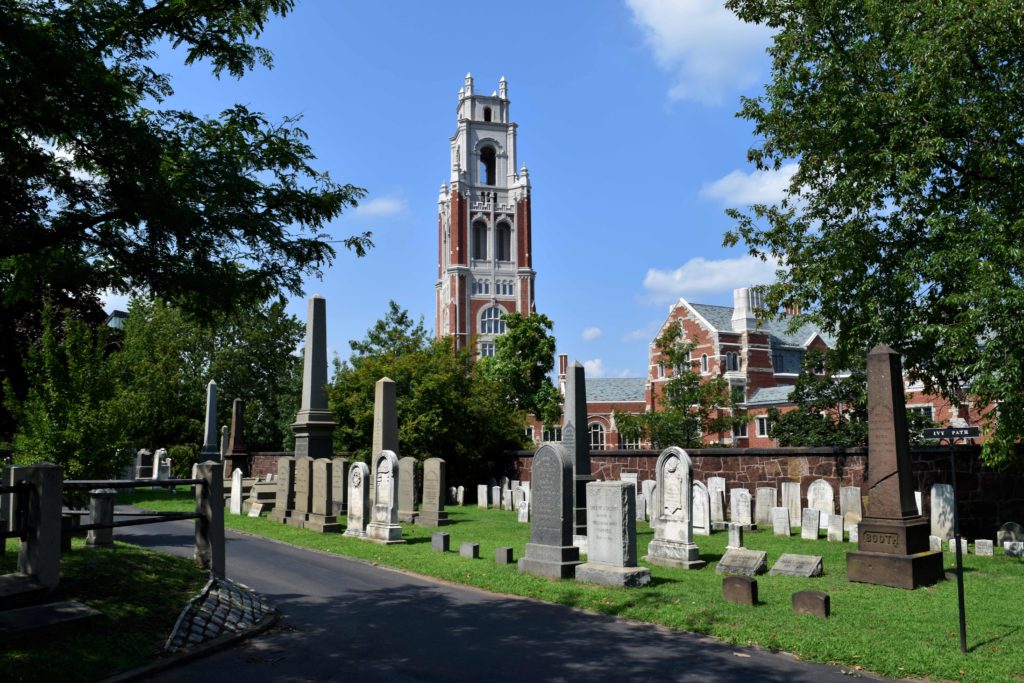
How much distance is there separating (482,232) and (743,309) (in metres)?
41.7

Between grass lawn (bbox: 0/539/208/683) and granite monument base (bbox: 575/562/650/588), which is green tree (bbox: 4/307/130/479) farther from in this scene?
granite monument base (bbox: 575/562/650/588)

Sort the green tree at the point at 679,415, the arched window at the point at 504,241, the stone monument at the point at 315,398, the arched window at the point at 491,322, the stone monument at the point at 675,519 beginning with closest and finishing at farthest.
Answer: the stone monument at the point at 675,519
the stone monument at the point at 315,398
the green tree at the point at 679,415
the arched window at the point at 491,322
the arched window at the point at 504,241

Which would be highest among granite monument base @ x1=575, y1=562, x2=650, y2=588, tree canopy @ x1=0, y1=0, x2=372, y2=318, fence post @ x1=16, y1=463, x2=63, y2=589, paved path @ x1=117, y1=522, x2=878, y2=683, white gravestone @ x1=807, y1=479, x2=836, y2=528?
tree canopy @ x1=0, y1=0, x2=372, y2=318

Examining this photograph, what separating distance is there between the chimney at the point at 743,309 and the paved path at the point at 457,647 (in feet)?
164

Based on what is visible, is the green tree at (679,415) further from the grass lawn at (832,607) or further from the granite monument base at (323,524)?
the granite monument base at (323,524)

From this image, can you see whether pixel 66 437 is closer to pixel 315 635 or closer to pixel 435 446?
pixel 315 635

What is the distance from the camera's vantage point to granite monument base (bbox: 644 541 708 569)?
11867 mm

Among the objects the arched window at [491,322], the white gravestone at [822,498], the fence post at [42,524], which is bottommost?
the white gravestone at [822,498]

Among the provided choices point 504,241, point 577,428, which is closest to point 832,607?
point 577,428

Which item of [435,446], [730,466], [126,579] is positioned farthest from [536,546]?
[435,446]

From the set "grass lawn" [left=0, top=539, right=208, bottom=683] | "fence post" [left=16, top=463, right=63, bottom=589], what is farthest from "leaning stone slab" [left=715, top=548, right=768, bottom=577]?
"fence post" [left=16, top=463, right=63, bottom=589]

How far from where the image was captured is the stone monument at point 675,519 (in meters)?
12.0

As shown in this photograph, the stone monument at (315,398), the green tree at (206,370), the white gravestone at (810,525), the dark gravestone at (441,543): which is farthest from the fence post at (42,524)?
the green tree at (206,370)

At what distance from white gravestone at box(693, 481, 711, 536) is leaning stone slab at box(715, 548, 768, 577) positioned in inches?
182
